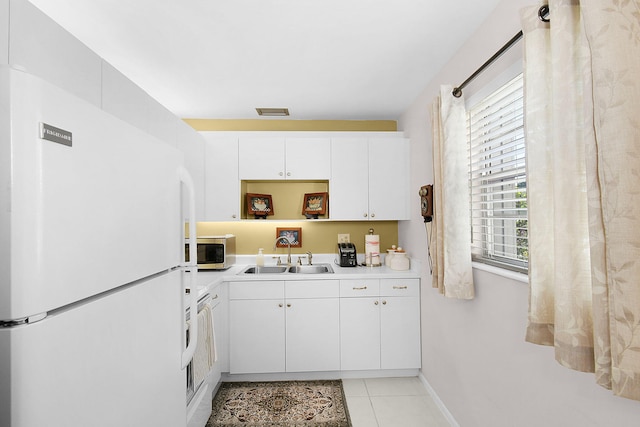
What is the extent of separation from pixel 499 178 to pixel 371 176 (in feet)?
4.93

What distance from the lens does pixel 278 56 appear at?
216cm

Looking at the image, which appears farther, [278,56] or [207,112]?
[207,112]

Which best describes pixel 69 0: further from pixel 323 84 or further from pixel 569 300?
pixel 569 300

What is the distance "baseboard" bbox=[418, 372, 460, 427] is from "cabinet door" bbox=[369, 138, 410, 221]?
141 centimetres

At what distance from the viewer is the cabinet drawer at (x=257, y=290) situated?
2.79 m

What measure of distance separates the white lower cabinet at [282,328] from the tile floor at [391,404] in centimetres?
30

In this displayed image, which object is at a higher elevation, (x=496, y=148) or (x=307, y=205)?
(x=496, y=148)

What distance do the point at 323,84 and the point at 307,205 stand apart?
48.7 inches

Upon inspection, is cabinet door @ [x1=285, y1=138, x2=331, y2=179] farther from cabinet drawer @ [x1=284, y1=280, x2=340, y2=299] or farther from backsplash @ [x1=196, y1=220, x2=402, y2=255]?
cabinet drawer @ [x1=284, y1=280, x2=340, y2=299]

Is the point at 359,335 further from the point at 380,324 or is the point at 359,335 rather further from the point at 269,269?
the point at 269,269

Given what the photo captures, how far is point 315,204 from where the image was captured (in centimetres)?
337

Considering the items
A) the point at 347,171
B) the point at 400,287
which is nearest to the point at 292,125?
the point at 347,171

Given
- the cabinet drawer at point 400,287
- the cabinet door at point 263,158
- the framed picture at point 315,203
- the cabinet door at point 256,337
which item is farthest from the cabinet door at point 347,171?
the cabinet door at point 256,337

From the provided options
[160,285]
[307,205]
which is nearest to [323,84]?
[307,205]
